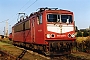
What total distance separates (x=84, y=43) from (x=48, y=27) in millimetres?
6084

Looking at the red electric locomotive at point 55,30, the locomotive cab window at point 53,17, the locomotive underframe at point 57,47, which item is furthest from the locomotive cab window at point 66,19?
the locomotive underframe at point 57,47

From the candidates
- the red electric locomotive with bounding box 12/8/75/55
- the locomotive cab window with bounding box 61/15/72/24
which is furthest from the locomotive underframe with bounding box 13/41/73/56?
the locomotive cab window with bounding box 61/15/72/24

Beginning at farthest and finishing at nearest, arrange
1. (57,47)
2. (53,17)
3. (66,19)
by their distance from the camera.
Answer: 1. (66,19)
2. (53,17)
3. (57,47)

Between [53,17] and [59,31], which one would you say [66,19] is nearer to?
[53,17]

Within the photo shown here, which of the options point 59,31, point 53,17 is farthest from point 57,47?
point 53,17

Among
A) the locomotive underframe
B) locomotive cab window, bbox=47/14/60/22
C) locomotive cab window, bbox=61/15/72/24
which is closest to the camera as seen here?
the locomotive underframe

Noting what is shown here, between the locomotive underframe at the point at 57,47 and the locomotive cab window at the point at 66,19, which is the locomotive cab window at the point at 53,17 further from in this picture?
the locomotive underframe at the point at 57,47

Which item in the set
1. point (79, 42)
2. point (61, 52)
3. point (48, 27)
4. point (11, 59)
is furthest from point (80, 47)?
point (11, 59)

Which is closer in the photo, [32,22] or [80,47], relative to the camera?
[32,22]

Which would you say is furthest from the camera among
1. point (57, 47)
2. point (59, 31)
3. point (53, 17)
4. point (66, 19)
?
point (66, 19)

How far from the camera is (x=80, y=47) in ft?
64.9

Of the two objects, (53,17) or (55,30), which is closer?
(55,30)

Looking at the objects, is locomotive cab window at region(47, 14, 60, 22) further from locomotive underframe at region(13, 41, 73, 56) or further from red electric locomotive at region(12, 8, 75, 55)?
locomotive underframe at region(13, 41, 73, 56)

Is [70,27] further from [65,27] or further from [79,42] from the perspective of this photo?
[79,42]
